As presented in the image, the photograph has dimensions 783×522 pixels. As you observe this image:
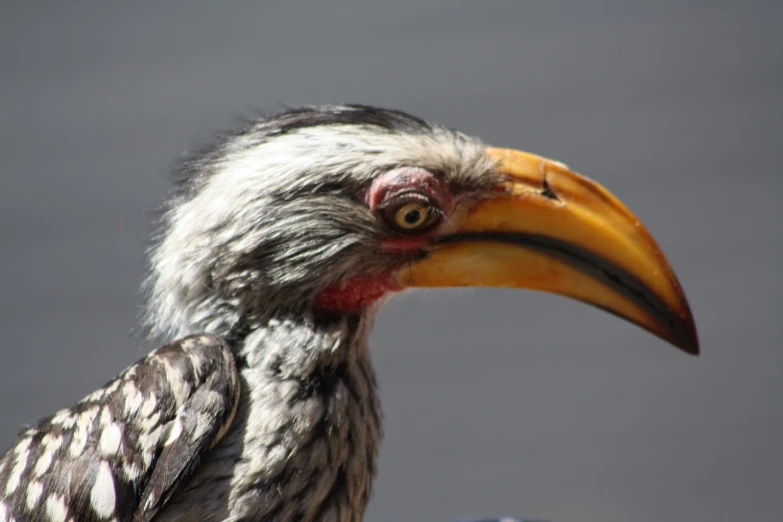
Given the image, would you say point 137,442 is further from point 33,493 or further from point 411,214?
point 411,214

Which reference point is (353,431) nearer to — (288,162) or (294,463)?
(294,463)

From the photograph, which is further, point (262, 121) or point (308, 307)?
point (262, 121)

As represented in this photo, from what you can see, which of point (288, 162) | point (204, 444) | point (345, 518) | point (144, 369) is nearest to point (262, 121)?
point (288, 162)

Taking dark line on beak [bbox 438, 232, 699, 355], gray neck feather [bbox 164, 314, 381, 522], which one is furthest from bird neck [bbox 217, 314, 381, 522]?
dark line on beak [bbox 438, 232, 699, 355]

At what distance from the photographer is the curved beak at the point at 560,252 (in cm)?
232

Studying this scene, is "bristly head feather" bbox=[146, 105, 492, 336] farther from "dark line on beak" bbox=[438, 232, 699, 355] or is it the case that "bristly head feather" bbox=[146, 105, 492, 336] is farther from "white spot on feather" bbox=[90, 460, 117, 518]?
"white spot on feather" bbox=[90, 460, 117, 518]

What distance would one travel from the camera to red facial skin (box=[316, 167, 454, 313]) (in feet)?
Result: 7.48

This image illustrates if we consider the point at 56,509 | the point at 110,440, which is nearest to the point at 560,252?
the point at 110,440

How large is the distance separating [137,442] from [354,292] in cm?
60

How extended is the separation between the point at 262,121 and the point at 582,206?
833 millimetres

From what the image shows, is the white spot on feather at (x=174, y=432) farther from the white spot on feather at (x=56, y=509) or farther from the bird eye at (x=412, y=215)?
the bird eye at (x=412, y=215)

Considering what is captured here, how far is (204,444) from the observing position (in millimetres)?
2121

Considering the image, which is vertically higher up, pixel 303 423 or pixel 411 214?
pixel 411 214

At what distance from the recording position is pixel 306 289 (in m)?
2.28
